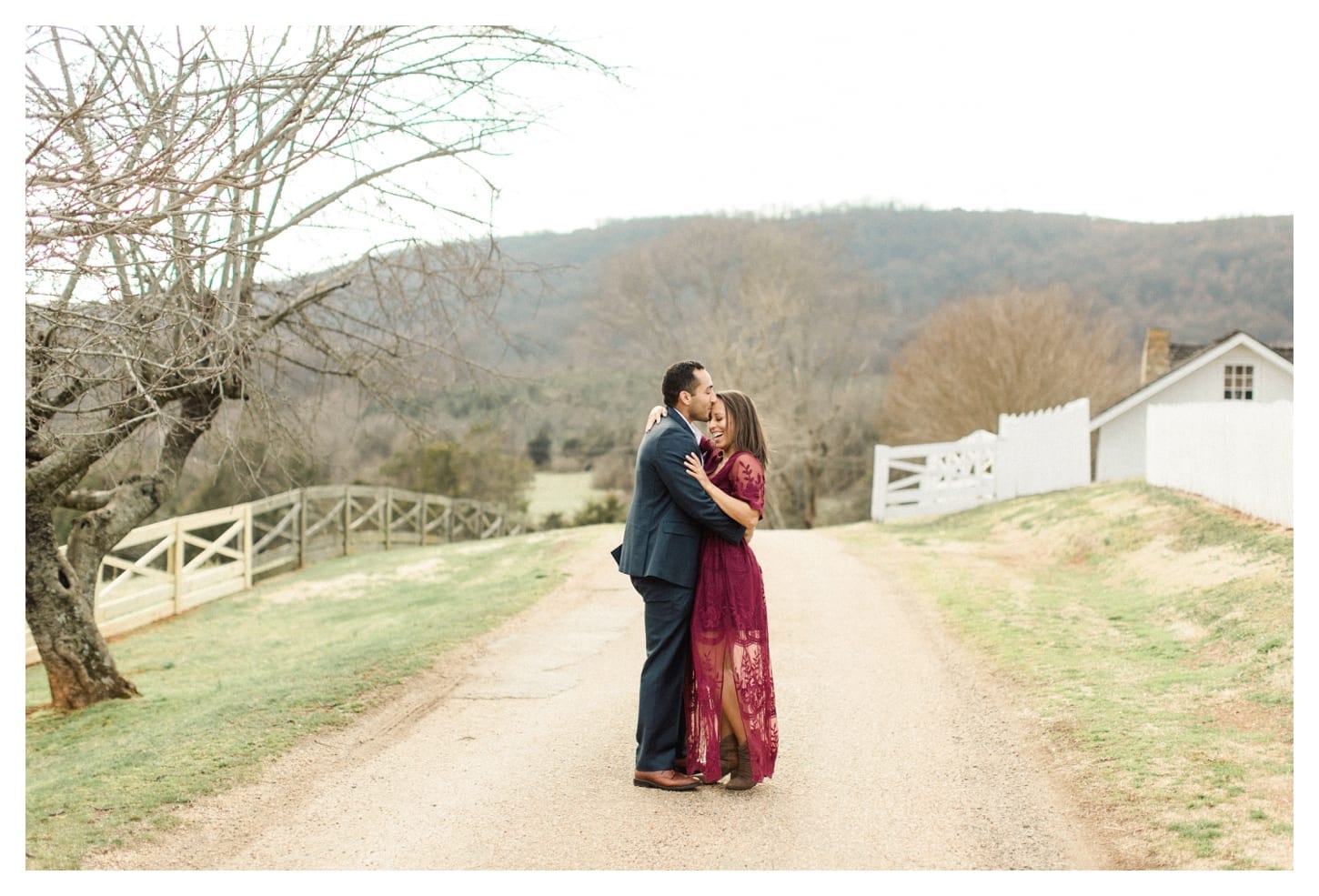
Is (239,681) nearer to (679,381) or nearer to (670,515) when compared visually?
(670,515)

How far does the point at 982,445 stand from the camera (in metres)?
21.1

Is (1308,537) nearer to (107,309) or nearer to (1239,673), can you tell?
(1239,673)

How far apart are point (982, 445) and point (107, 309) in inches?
672

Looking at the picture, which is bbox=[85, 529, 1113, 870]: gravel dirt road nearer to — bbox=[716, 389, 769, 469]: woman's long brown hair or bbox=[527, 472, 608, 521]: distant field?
bbox=[716, 389, 769, 469]: woman's long brown hair

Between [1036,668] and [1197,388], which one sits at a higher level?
[1197,388]

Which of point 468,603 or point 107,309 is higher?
point 107,309

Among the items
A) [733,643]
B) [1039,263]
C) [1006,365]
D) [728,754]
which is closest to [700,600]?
[733,643]

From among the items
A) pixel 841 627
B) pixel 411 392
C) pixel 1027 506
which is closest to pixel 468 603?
pixel 411 392

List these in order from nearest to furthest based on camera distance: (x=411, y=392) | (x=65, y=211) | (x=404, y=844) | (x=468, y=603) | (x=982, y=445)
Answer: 1. (x=404, y=844)
2. (x=65, y=211)
3. (x=411, y=392)
4. (x=468, y=603)
5. (x=982, y=445)

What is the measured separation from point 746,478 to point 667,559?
554mm

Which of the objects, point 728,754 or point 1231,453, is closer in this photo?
point 728,754

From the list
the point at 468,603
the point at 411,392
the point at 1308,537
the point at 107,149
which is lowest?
the point at 468,603

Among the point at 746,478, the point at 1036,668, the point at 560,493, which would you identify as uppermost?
the point at 746,478

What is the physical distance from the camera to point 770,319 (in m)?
40.9
